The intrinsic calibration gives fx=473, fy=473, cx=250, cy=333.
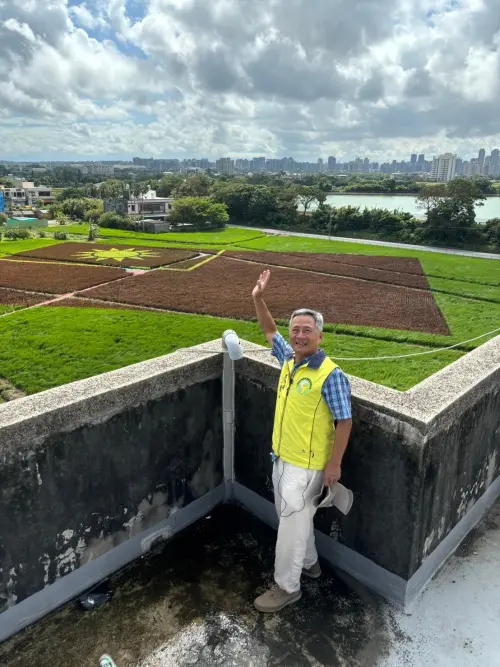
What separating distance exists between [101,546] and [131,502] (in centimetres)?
33

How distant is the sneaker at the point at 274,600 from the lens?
2.99 m

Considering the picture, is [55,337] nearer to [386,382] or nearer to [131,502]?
[386,382]

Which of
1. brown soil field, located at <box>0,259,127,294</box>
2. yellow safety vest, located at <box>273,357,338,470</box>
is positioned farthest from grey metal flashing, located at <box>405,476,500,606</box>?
brown soil field, located at <box>0,259,127,294</box>

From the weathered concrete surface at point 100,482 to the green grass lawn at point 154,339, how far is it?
6593mm

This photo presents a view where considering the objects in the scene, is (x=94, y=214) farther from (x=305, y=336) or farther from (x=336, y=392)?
(x=336, y=392)

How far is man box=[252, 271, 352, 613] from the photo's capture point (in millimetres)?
2764

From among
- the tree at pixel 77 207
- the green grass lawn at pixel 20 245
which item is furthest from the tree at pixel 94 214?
the green grass lawn at pixel 20 245

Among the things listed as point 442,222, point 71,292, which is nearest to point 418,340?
point 71,292

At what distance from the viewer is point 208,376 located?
364 centimetres

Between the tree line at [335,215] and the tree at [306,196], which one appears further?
the tree at [306,196]

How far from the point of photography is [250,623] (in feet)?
9.59

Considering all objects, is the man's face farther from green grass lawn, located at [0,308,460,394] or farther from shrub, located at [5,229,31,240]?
shrub, located at [5,229,31,240]

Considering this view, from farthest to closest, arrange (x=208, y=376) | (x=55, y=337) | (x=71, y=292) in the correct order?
1. (x=71, y=292)
2. (x=55, y=337)
3. (x=208, y=376)

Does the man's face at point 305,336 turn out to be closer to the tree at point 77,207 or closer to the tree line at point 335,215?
the tree line at point 335,215
